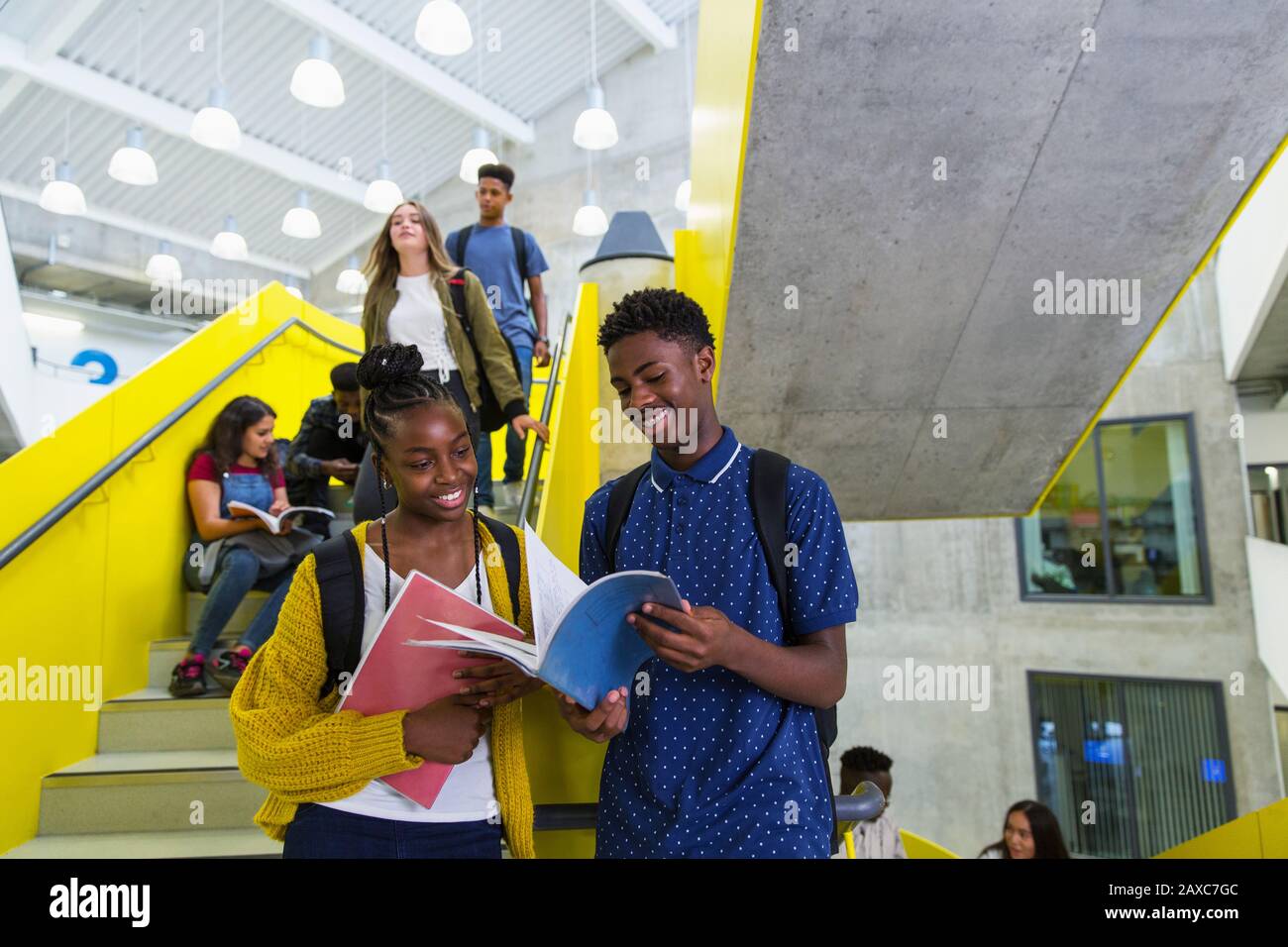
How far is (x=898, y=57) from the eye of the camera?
2.91 meters

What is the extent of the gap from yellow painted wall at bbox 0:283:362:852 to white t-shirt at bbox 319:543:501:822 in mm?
2112

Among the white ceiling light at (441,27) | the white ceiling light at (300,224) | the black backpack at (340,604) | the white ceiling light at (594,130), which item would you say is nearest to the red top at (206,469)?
the black backpack at (340,604)

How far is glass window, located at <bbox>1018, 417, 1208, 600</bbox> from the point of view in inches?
358

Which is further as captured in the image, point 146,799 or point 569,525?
point 569,525

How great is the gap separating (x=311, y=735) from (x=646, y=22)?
44.9ft

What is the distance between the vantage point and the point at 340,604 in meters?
1.28

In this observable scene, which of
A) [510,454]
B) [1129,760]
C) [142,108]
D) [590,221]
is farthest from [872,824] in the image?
[142,108]

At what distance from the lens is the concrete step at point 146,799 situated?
107 inches

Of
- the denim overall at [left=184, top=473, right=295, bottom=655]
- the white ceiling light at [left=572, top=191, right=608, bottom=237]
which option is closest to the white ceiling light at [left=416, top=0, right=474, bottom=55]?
the white ceiling light at [left=572, top=191, right=608, bottom=237]

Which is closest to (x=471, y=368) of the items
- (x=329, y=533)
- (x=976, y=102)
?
(x=329, y=533)

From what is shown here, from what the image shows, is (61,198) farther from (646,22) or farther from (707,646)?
(707,646)

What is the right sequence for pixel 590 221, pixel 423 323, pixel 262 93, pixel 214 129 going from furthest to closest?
1. pixel 262 93
2. pixel 590 221
3. pixel 214 129
4. pixel 423 323
